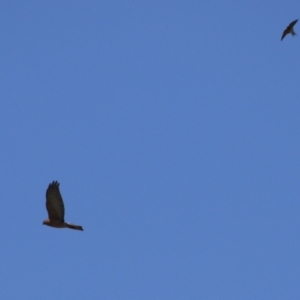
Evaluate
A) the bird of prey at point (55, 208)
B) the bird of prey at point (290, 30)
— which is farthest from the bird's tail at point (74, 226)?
the bird of prey at point (290, 30)

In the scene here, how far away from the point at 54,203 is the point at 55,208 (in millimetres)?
191

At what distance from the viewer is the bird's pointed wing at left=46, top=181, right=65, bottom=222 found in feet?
103

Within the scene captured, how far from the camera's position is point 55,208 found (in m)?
31.6

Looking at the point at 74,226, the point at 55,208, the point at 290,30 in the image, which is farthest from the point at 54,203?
the point at 290,30

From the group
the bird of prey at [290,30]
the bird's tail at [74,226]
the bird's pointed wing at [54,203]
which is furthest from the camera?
the bird of prey at [290,30]

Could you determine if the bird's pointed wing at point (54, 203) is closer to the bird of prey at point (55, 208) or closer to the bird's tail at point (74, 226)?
the bird of prey at point (55, 208)

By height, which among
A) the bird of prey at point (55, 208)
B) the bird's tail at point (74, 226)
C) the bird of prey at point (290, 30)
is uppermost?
the bird of prey at point (290, 30)

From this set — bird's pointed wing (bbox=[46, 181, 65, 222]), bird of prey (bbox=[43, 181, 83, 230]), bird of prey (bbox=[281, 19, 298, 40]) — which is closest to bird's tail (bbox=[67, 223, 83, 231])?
bird of prey (bbox=[43, 181, 83, 230])

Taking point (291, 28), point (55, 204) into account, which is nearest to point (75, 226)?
point (55, 204)

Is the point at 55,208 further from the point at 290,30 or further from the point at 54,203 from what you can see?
the point at 290,30

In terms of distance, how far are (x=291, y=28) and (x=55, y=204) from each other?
14.7 metres

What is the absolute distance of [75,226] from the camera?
104ft

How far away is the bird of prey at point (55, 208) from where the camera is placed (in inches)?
1235

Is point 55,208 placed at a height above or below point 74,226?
above
